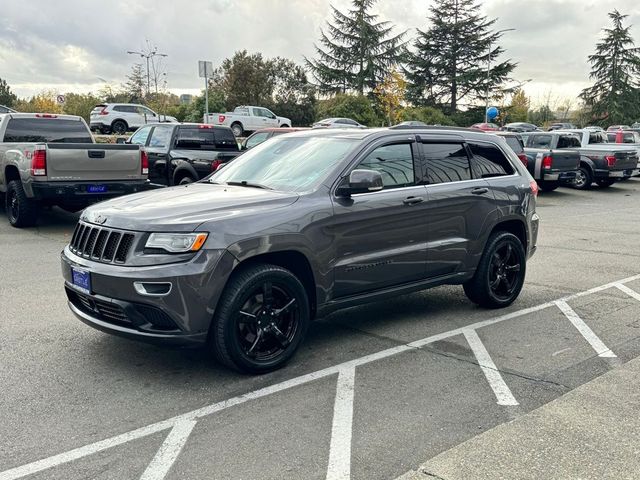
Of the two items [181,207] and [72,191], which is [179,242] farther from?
[72,191]

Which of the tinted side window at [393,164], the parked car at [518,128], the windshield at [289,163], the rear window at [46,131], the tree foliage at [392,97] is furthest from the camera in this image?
the tree foliage at [392,97]

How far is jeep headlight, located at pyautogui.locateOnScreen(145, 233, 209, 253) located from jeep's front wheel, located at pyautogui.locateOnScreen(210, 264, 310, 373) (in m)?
0.36

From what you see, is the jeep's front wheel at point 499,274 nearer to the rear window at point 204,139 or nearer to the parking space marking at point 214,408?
the parking space marking at point 214,408

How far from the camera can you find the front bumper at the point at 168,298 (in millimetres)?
4078

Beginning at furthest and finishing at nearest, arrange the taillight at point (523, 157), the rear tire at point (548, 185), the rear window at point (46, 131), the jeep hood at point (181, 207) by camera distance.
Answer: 1. the rear tire at point (548, 185)
2. the taillight at point (523, 157)
3. the rear window at point (46, 131)
4. the jeep hood at point (181, 207)

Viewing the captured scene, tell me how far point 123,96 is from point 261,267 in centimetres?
5138

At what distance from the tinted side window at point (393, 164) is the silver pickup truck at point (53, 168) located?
662 centimetres

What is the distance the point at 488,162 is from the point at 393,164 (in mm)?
1411

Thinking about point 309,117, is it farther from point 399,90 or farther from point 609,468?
point 609,468

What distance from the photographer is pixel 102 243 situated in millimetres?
4395

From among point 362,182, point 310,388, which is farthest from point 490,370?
point 362,182

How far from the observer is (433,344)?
→ 528 centimetres

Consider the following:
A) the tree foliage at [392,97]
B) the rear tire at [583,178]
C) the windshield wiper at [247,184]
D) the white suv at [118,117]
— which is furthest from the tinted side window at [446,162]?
Result: the tree foliage at [392,97]

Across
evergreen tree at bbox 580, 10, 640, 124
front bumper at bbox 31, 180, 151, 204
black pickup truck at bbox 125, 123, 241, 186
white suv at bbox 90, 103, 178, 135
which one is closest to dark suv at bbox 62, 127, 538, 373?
front bumper at bbox 31, 180, 151, 204
